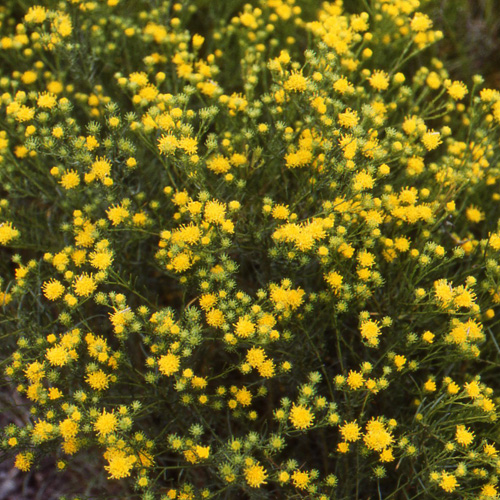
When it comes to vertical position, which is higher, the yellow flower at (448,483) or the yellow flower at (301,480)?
the yellow flower at (448,483)

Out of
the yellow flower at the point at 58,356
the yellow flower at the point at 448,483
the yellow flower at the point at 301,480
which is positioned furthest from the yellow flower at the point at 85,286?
the yellow flower at the point at 448,483

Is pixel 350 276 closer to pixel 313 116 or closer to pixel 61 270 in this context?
pixel 313 116

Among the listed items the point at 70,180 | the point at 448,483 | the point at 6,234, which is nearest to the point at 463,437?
the point at 448,483

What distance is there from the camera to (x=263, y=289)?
7.89 feet

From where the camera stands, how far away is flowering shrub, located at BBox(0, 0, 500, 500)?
6.89 feet

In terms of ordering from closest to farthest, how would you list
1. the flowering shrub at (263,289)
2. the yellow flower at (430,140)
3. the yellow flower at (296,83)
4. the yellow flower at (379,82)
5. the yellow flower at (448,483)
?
the yellow flower at (448,483) < the flowering shrub at (263,289) < the yellow flower at (296,83) < the yellow flower at (430,140) < the yellow flower at (379,82)

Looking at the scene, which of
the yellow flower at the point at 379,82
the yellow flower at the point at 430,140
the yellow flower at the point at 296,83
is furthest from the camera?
the yellow flower at the point at 379,82

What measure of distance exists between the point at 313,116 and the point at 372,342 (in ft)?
3.30

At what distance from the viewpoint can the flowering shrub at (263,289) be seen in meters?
2.10

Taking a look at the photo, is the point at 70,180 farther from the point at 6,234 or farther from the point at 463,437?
the point at 463,437

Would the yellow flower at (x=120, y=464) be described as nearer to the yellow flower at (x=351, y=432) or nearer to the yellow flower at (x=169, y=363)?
the yellow flower at (x=169, y=363)

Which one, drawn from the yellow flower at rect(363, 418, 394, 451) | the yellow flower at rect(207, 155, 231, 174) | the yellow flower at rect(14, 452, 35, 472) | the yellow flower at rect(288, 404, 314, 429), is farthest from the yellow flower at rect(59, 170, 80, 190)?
the yellow flower at rect(363, 418, 394, 451)

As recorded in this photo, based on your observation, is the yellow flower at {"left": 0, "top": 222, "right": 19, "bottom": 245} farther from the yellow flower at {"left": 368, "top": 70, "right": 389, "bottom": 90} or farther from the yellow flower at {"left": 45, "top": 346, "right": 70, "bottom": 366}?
the yellow flower at {"left": 368, "top": 70, "right": 389, "bottom": 90}

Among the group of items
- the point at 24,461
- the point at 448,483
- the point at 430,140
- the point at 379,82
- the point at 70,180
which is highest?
the point at 379,82
